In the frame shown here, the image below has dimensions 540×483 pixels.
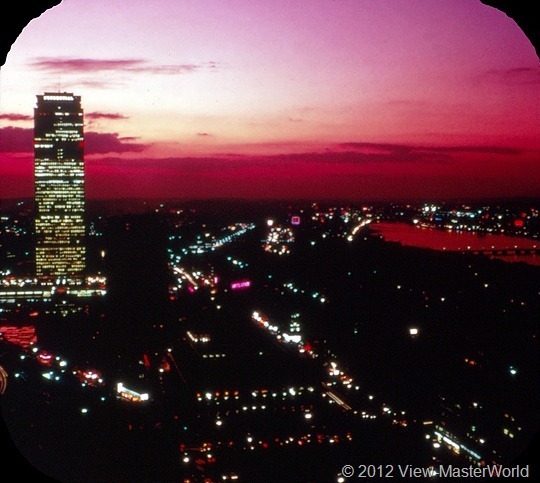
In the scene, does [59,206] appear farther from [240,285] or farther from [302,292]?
[302,292]

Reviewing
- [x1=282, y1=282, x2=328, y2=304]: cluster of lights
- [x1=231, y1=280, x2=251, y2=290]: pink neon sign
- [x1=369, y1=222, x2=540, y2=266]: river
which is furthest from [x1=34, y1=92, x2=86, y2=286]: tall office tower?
[x1=369, y1=222, x2=540, y2=266]: river

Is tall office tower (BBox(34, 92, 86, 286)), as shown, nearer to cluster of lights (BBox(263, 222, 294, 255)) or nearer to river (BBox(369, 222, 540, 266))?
cluster of lights (BBox(263, 222, 294, 255))

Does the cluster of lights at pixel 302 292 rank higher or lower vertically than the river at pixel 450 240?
lower

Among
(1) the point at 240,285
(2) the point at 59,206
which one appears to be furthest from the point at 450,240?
(2) the point at 59,206

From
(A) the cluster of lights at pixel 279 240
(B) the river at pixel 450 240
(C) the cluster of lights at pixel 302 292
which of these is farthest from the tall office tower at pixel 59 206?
(B) the river at pixel 450 240

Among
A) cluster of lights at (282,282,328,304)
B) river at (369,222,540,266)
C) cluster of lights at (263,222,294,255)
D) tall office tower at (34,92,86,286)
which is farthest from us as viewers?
cluster of lights at (263,222,294,255)

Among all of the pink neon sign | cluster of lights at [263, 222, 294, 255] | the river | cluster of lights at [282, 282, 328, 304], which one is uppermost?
the river

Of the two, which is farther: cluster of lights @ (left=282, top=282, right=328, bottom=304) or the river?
cluster of lights @ (left=282, top=282, right=328, bottom=304)

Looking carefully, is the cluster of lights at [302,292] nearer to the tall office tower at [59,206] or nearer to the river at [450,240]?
the river at [450,240]
